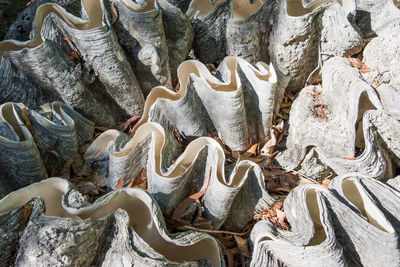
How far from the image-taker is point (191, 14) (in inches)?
58.1

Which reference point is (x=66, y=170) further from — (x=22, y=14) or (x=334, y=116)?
(x=334, y=116)

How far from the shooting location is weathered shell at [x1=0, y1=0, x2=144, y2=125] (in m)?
1.17

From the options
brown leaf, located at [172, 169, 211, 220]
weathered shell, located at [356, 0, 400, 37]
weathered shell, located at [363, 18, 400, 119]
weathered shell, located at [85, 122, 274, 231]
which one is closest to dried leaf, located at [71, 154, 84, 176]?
weathered shell, located at [85, 122, 274, 231]

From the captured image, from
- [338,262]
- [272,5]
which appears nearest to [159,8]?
[272,5]

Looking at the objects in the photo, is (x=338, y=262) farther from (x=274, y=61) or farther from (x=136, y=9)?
(x=136, y=9)

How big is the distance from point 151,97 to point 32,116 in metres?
0.41

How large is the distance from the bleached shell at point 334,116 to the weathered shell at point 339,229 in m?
0.21

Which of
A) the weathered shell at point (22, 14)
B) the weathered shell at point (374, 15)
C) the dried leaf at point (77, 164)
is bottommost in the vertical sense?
the dried leaf at point (77, 164)

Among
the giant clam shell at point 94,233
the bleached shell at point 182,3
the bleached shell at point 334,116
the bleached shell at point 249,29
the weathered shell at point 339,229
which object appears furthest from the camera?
the bleached shell at point 182,3

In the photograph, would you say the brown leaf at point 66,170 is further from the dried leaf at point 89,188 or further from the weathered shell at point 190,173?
the weathered shell at point 190,173

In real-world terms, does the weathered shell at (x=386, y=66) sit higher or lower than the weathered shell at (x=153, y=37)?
lower

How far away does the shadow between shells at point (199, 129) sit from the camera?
0.90 m

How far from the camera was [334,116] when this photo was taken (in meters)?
1.25

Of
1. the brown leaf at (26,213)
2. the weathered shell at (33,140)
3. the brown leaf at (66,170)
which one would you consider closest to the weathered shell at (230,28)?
the weathered shell at (33,140)
